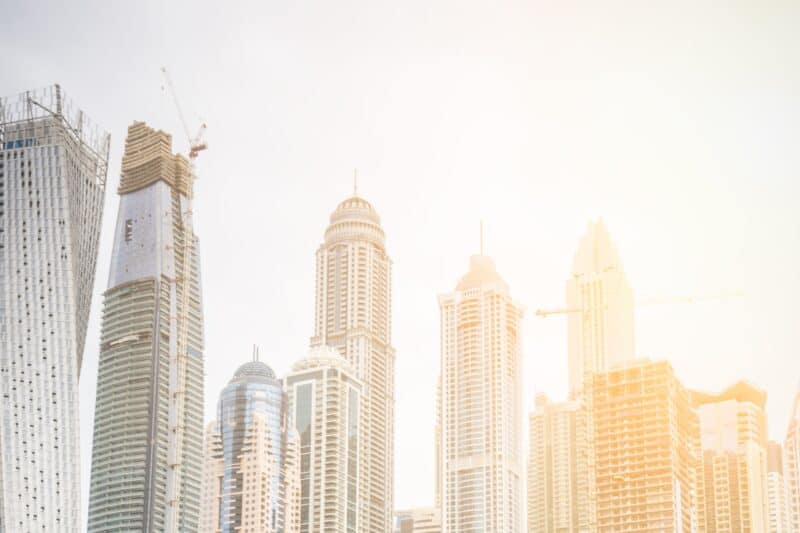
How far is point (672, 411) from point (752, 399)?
14.1 meters

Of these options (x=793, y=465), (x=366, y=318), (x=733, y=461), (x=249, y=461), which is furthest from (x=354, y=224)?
(x=793, y=465)

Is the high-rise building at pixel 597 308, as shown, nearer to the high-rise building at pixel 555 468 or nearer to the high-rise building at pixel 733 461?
the high-rise building at pixel 555 468

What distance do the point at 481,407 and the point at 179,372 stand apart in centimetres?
3136

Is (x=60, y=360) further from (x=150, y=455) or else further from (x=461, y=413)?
(x=461, y=413)

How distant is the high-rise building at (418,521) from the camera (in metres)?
129

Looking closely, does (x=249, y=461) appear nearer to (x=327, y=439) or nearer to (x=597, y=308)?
(x=327, y=439)

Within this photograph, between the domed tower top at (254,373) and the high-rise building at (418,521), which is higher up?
the domed tower top at (254,373)

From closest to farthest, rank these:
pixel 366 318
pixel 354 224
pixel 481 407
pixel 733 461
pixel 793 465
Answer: pixel 793 465
pixel 733 461
pixel 481 407
pixel 366 318
pixel 354 224

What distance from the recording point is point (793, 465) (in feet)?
321

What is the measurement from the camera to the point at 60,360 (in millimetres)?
79812

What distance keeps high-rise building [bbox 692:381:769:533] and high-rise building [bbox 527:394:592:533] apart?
49.9 feet

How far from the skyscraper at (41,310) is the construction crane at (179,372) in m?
21.0

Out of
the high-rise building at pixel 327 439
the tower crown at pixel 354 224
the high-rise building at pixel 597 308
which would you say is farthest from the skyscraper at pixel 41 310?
the high-rise building at pixel 597 308

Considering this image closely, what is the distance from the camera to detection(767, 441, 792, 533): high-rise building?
108m
